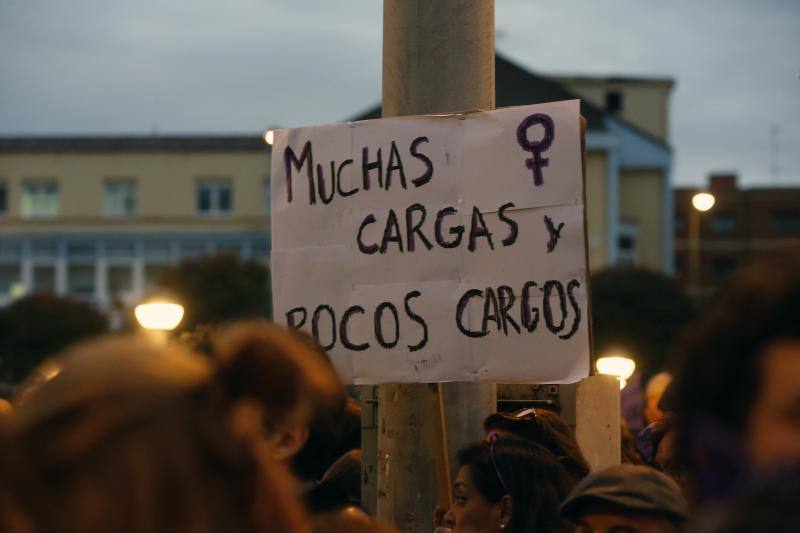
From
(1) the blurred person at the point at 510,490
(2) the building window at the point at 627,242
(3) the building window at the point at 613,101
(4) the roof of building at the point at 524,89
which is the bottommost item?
(1) the blurred person at the point at 510,490

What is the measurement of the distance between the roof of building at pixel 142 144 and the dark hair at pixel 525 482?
61726 mm

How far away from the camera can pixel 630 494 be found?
2.85 meters

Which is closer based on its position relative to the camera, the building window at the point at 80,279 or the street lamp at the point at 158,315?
the street lamp at the point at 158,315

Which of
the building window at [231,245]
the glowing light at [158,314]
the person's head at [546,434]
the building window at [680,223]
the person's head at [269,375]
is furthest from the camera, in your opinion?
the building window at [680,223]

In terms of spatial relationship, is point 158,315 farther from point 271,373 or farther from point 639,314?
point 639,314

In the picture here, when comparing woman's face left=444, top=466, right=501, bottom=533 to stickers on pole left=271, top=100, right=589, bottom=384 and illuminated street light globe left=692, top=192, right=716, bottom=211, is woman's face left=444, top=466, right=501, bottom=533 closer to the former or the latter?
stickers on pole left=271, top=100, right=589, bottom=384

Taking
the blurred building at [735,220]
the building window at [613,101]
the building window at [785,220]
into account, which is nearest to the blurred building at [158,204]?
the building window at [613,101]

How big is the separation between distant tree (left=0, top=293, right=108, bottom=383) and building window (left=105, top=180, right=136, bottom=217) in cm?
1477

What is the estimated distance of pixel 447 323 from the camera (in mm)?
4656

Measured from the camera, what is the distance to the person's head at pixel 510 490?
13.8ft

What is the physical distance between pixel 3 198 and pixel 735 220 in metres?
41.2

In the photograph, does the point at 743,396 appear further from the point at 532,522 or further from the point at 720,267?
the point at 720,267

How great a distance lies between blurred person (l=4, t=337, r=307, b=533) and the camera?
164cm

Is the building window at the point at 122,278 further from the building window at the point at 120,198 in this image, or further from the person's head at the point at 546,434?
the person's head at the point at 546,434
